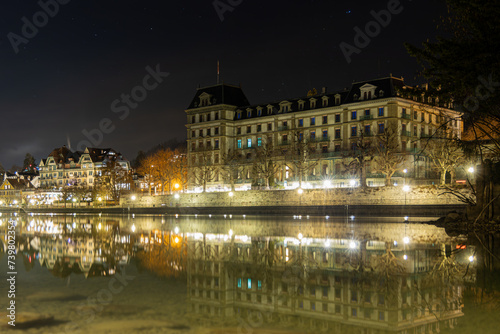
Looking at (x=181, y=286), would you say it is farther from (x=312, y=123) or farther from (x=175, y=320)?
(x=312, y=123)

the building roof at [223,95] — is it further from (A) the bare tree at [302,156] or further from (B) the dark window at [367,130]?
(B) the dark window at [367,130]

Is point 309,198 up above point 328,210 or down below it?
above

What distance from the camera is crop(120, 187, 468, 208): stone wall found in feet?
165

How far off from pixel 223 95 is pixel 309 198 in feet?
119

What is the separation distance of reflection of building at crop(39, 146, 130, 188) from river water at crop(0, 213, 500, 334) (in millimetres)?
115236

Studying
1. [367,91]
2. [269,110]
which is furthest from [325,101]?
[269,110]

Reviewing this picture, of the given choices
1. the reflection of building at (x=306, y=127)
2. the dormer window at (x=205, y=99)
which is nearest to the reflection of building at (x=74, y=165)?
the dormer window at (x=205, y=99)

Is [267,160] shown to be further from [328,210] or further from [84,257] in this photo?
[84,257]

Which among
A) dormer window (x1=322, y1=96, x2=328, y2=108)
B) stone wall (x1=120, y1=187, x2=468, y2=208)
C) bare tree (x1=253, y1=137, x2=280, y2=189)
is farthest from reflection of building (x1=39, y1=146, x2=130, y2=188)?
dormer window (x1=322, y1=96, x2=328, y2=108)

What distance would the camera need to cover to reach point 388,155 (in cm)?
5794

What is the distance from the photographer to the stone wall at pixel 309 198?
165 feet

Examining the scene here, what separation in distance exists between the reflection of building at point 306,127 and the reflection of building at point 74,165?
44812 mm

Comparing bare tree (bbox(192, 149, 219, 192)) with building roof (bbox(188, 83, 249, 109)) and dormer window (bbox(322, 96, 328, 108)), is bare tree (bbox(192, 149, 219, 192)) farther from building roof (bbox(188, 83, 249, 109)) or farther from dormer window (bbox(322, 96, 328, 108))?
dormer window (bbox(322, 96, 328, 108))

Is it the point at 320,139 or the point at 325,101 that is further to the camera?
the point at 325,101
